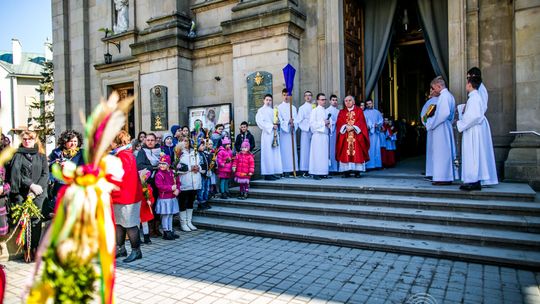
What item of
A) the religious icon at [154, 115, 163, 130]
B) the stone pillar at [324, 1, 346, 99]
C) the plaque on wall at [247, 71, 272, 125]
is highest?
the stone pillar at [324, 1, 346, 99]

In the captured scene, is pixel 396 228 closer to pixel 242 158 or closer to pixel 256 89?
pixel 242 158

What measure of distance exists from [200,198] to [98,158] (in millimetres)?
6097

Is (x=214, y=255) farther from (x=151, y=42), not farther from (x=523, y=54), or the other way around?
(x=151, y=42)

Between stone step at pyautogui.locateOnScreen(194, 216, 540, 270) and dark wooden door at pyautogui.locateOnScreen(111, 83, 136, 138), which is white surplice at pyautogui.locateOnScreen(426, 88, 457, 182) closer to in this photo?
stone step at pyautogui.locateOnScreen(194, 216, 540, 270)

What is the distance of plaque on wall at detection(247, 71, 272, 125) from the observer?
10477mm

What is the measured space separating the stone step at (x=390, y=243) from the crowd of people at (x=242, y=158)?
1.13 metres

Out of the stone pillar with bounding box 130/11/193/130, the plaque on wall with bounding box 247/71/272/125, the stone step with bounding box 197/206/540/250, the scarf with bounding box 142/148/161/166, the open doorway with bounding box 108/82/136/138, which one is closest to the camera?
the stone step with bounding box 197/206/540/250

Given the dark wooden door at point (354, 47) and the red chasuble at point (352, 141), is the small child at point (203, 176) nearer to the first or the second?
the red chasuble at point (352, 141)

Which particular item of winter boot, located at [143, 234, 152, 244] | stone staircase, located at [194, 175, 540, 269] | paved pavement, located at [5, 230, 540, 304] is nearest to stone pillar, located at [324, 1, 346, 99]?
stone staircase, located at [194, 175, 540, 269]

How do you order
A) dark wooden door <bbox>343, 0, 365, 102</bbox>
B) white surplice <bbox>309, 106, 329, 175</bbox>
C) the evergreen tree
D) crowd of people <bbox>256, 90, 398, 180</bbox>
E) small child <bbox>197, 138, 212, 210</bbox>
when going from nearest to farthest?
small child <bbox>197, 138, 212, 210</bbox> → crowd of people <bbox>256, 90, 398, 180</bbox> → white surplice <bbox>309, 106, 329, 175</bbox> → dark wooden door <bbox>343, 0, 365, 102</bbox> → the evergreen tree

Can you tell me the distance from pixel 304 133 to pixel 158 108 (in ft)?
18.2

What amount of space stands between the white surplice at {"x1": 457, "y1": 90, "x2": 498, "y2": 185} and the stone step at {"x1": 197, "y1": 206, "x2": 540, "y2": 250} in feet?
3.70

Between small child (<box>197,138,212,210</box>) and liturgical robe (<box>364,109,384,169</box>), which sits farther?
liturgical robe (<box>364,109,384,169</box>)

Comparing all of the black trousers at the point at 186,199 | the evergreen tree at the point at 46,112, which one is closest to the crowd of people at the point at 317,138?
the black trousers at the point at 186,199
